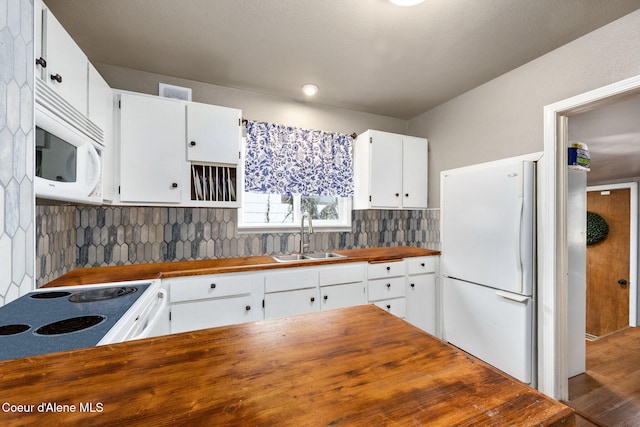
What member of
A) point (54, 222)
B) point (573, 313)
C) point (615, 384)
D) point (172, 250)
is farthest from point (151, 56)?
point (615, 384)

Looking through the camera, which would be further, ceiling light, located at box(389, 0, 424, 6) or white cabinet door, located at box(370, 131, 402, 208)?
white cabinet door, located at box(370, 131, 402, 208)

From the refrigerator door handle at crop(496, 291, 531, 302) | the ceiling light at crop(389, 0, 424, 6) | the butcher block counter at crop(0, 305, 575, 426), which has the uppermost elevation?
the ceiling light at crop(389, 0, 424, 6)

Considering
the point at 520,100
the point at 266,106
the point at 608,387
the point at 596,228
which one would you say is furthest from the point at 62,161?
the point at 596,228

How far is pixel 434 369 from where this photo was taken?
0.63 m

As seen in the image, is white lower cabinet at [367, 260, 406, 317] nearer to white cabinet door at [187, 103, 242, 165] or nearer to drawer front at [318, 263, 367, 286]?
drawer front at [318, 263, 367, 286]

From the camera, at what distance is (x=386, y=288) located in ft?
8.48

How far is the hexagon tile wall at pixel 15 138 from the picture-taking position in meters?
1.02

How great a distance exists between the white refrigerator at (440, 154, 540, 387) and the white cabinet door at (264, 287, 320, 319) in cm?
130

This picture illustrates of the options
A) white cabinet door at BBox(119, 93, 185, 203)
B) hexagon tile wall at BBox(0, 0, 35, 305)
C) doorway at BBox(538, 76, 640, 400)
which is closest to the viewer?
hexagon tile wall at BBox(0, 0, 35, 305)

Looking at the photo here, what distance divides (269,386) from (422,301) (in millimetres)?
2493

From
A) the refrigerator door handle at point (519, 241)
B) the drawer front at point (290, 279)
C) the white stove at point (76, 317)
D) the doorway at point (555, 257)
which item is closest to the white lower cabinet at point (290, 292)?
the drawer front at point (290, 279)

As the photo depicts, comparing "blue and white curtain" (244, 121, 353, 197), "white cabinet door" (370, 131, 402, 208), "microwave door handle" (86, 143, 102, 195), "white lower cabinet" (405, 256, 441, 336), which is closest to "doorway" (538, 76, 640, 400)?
"white lower cabinet" (405, 256, 441, 336)

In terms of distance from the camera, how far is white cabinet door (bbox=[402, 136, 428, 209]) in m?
3.04

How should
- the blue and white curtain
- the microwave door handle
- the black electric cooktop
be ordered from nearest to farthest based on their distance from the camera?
the black electric cooktop, the microwave door handle, the blue and white curtain
